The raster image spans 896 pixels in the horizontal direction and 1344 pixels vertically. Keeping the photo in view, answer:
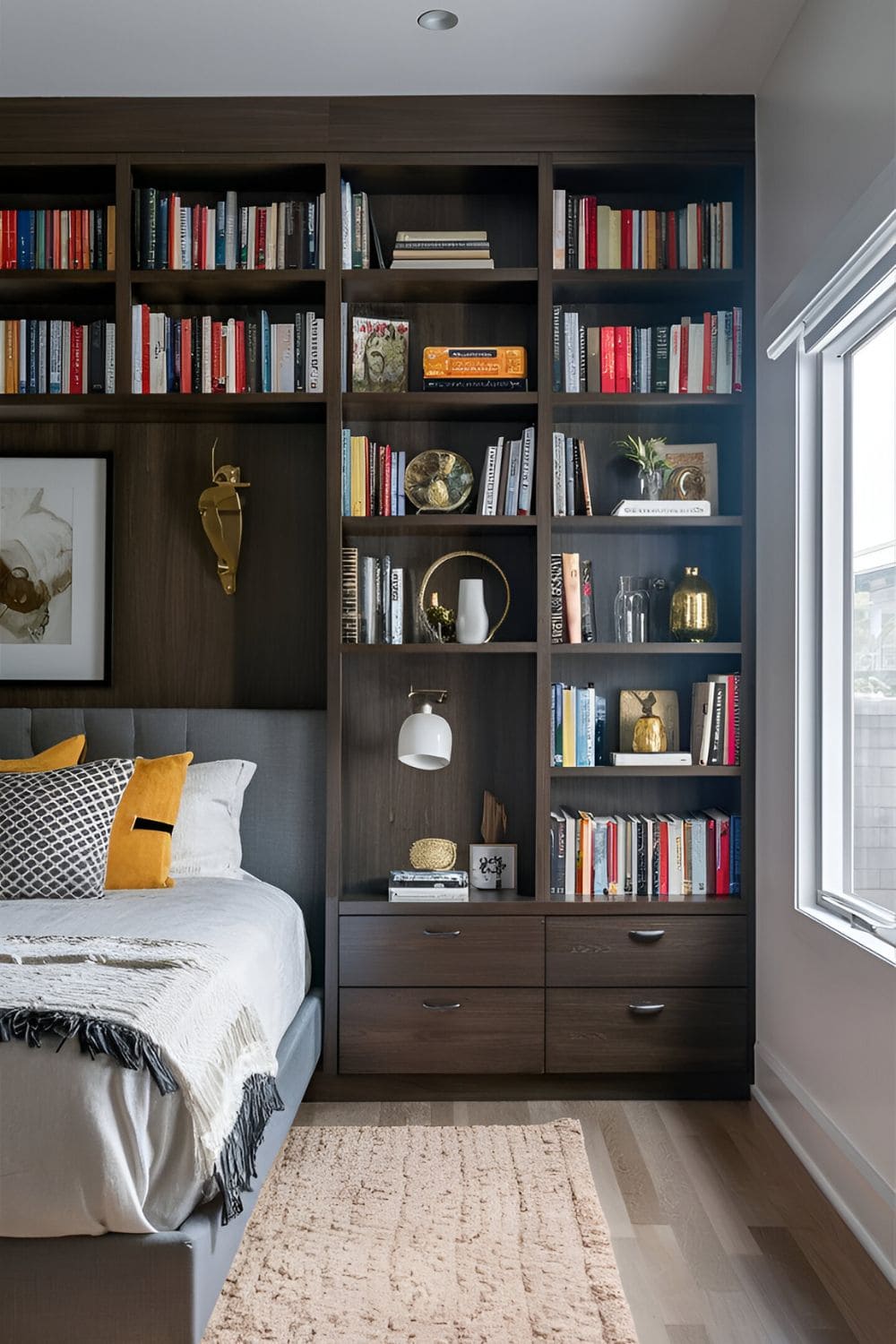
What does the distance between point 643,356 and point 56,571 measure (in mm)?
1953

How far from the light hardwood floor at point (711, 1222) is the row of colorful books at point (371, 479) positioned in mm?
1733

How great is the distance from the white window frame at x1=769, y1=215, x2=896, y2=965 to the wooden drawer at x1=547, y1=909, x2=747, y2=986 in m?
0.46

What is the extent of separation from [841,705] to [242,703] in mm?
1822

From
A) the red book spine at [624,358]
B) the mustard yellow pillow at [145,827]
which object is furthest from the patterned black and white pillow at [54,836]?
the red book spine at [624,358]

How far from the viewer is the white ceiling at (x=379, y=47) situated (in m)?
2.87

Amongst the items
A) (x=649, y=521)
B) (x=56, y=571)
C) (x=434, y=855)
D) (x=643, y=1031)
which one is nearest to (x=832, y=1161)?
(x=643, y=1031)

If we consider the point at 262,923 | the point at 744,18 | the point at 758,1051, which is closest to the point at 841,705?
the point at 758,1051

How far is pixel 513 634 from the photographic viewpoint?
359 cm

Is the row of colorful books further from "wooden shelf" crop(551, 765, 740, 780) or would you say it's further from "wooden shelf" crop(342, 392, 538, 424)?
"wooden shelf" crop(551, 765, 740, 780)

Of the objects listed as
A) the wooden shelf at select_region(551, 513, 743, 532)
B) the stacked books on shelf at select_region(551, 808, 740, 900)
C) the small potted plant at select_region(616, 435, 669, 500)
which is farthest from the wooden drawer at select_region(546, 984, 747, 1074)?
the small potted plant at select_region(616, 435, 669, 500)

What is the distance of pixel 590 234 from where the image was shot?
3.35 m

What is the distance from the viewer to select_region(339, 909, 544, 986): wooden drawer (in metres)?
3.22

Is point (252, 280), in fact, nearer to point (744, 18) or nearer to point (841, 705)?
point (744, 18)

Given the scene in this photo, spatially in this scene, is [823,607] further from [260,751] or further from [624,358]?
[260,751]
